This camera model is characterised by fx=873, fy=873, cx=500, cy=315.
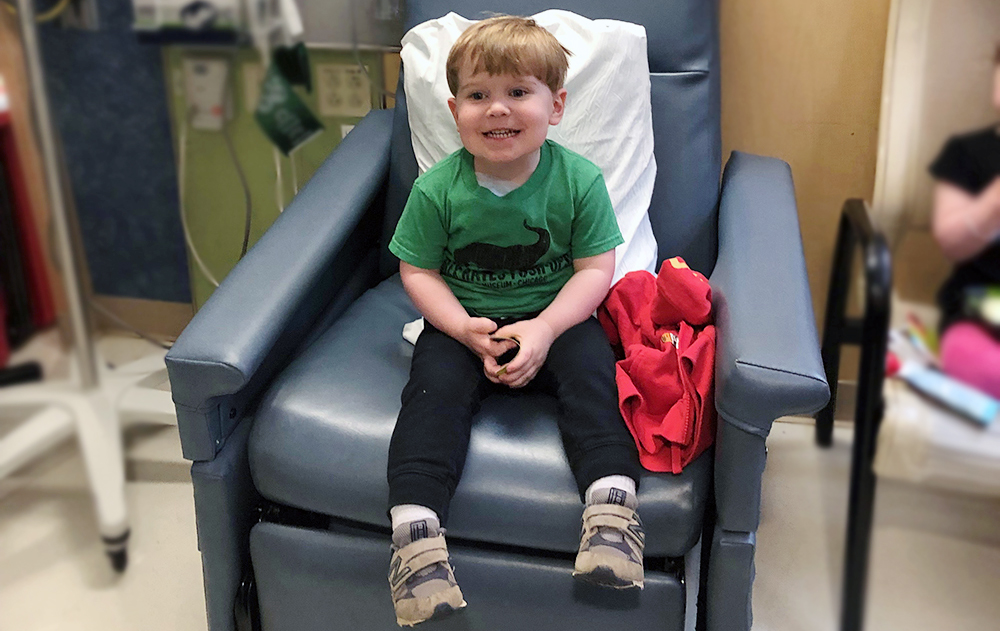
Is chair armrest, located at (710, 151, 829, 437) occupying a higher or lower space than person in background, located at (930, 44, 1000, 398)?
lower

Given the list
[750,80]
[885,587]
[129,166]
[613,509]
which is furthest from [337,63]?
[885,587]

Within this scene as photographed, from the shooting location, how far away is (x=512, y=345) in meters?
1.11

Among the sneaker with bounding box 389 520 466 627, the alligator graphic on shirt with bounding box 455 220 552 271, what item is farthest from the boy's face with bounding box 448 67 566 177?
the sneaker with bounding box 389 520 466 627

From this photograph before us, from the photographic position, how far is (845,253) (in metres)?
0.92

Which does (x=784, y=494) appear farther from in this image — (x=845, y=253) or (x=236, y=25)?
(x=236, y=25)

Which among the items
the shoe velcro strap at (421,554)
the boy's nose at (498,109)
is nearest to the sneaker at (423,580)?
the shoe velcro strap at (421,554)

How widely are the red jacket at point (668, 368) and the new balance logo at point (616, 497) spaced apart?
66mm

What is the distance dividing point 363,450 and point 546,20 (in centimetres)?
74

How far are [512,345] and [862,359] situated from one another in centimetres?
43

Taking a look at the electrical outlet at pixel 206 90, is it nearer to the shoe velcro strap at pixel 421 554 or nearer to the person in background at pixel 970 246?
the shoe velcro strap at pixel 421 554

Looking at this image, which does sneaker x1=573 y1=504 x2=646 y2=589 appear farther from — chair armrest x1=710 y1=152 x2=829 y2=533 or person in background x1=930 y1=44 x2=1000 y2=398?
person in background x1=930 y1=44 x2=1000 y2=398

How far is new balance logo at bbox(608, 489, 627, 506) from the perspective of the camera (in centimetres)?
98

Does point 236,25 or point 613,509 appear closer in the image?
point 613,509

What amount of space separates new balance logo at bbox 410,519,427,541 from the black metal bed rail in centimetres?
45
